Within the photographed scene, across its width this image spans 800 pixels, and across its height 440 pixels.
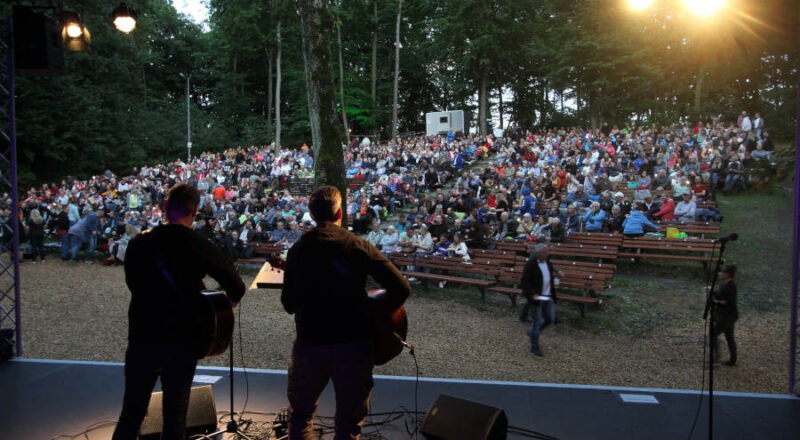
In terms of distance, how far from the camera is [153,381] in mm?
3057

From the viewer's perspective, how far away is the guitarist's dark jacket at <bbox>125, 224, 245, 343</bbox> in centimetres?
299

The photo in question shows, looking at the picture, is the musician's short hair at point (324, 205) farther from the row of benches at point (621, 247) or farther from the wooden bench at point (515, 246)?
the wooden bench at point (515, 246)

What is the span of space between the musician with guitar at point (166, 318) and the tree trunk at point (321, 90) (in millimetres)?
6093

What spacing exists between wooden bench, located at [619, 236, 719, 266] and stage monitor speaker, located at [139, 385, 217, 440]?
951 centimetres

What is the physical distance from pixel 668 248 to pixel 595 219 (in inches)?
73.0

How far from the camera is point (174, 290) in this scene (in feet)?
9.87

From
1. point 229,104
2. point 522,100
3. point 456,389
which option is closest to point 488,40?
point 522,100

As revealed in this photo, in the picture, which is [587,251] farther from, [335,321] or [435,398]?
[335,321]

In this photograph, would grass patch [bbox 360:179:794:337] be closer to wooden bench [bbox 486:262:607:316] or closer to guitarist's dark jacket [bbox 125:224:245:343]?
wooden bench [bbox 486:262:607:316]

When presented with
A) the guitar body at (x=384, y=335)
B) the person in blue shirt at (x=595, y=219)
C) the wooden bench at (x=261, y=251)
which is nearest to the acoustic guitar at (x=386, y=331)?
the guitar body at (x=384, y=335)

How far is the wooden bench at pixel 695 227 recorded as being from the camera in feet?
39.2

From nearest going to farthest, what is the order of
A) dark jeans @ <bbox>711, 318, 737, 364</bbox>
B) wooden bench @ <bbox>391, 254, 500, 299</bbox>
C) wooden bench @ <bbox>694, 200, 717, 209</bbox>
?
1. dark jeans @ <bbox>711, 318, 737, 364</bbox>
2. wooden bench @ <bbox>391, 254, 500, 299</bbox>
3. wooden bench @ <bbox>694, 200, 717, 209</bbox>

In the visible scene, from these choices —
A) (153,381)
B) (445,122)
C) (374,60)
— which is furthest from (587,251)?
(374,60)

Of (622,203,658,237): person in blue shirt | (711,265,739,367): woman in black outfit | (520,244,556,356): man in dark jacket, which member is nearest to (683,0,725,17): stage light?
(711,265,739,367): woman in black outfit
